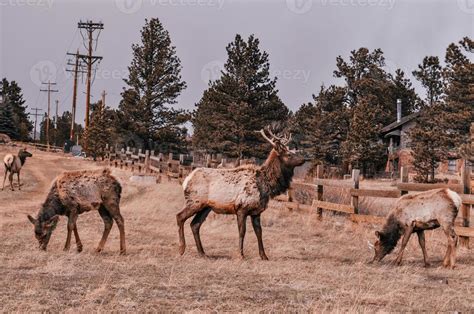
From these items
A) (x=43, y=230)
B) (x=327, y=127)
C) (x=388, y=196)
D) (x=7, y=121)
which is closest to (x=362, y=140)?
(x=327, y=127)

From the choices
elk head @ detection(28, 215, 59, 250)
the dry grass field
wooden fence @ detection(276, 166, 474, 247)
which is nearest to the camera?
the dry grass field

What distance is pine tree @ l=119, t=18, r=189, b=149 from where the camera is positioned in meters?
43.5

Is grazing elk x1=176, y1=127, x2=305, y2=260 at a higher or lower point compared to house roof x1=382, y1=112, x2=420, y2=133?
lower

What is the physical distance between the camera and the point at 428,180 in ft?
131

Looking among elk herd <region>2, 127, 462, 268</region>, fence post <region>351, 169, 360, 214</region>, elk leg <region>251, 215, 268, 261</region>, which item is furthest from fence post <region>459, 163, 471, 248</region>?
elk leg <region>251, 215, 268, 261</region>

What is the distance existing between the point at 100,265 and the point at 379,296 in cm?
436

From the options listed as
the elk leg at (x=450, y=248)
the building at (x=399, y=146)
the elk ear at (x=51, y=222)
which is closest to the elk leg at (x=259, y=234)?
the elk leg at (x=450, y=248)

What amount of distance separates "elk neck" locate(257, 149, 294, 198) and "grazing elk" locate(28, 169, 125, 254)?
286 centimetres

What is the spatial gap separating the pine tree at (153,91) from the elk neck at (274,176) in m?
34.0

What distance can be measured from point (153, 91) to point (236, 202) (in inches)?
1413

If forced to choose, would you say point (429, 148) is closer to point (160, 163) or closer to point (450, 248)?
point (160, 163)

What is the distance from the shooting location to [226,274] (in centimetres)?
777

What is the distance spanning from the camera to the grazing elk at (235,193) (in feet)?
31.4

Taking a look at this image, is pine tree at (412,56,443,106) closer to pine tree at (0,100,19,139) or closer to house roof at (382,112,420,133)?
house roof at (382,112,420,133)
